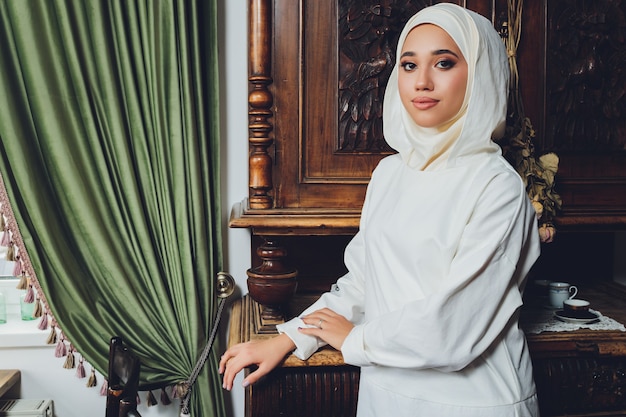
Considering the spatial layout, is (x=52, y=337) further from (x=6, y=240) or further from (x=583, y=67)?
(x=583, y=67)

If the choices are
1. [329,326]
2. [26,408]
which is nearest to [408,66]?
[329,326]

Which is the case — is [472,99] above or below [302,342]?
above

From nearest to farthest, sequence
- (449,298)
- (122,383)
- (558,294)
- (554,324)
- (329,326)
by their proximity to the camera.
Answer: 1. (449,298)
2. (329,326)
3. (122,383)
4. (554,324)
5. (558,294)

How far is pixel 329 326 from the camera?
61.1 inches

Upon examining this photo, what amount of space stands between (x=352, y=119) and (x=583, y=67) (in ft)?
2.09

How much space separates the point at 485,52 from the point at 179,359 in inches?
52.6

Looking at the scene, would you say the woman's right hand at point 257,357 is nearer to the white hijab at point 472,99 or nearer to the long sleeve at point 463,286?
the long sleeve at point 463,286

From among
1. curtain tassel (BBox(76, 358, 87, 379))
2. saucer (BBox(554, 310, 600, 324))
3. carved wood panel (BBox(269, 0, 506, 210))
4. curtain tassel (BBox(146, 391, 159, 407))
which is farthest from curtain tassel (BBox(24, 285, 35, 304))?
saucer (BBox(554, 310, 600, 324))

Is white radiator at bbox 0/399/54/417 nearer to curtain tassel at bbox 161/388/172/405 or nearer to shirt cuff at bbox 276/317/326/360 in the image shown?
curtain tassel at bbox 161/388/172/405

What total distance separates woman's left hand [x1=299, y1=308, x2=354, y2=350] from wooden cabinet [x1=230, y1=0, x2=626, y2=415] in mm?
127

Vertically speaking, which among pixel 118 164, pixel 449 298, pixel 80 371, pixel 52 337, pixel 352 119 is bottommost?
pixel 80 371

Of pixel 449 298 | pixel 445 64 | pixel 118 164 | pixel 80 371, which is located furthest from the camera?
pixel 80 371

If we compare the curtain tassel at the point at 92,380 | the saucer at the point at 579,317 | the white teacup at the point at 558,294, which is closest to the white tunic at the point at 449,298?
the saucer at the point at 579,317

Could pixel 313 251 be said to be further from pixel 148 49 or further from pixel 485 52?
pixel 485 52
